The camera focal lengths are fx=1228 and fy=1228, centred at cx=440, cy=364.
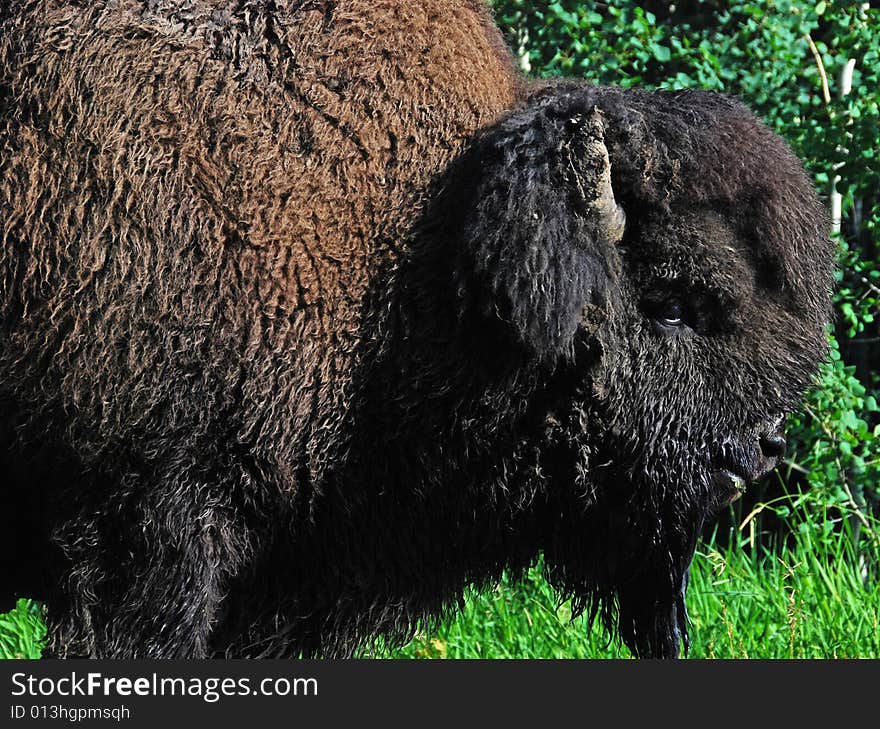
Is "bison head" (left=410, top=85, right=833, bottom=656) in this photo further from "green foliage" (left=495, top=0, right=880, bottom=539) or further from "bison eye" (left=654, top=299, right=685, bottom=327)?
"green foliage" (left=495, top=0, right=880, bottom=539)

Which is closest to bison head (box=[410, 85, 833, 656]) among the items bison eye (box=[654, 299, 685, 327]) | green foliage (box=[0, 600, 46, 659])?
bison eye (box=[654, 299, 685, 327])

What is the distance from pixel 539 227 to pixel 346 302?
0.44 m

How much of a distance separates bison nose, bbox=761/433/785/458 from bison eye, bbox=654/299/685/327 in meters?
0.32

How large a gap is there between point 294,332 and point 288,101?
487 millimetres

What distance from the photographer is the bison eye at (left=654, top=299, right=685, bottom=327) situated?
101 inches

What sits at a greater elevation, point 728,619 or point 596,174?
point 596,174

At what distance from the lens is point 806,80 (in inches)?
201

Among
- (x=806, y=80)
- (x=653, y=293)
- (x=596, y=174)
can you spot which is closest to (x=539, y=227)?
(x=596, y=174)

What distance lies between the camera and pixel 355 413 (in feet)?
8.45

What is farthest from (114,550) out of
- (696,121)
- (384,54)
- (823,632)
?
(823,632)

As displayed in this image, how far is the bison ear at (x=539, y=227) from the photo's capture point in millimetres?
2402

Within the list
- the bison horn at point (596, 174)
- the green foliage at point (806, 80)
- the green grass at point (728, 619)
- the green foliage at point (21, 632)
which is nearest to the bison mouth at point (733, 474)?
the bison horn at point (596, 174)

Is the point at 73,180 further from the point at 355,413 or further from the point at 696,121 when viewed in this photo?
the point at 696,121

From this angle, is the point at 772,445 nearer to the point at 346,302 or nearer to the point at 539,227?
the point at 539,227
